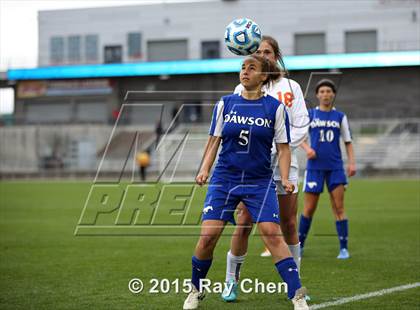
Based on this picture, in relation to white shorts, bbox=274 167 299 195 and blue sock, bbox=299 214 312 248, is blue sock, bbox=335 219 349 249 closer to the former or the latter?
blue sock, bbox=299 214 312 248

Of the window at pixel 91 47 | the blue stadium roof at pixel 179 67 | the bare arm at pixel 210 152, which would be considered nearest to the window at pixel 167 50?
the blue stadium roof at pixel 179 67

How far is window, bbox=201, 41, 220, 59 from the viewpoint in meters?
50.4

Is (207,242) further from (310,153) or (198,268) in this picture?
(310,153)

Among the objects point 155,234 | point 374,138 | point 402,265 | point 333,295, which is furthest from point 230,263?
point 374,138

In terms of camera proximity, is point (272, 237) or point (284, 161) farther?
point (284, 161)

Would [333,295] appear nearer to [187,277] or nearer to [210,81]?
[187,277]

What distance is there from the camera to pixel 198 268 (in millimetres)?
6535

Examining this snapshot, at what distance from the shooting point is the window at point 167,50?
170 ft

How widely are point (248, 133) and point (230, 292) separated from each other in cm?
172

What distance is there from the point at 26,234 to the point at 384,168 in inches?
1107

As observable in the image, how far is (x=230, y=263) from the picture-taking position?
714 centimetres

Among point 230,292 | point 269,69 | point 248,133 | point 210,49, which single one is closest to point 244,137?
point 248,133

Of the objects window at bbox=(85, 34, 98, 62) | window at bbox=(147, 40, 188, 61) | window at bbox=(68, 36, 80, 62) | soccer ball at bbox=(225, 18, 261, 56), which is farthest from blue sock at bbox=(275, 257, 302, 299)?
window at bbox=(68, 36, 80, 62)

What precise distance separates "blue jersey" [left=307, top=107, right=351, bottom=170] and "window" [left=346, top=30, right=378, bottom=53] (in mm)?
33500
